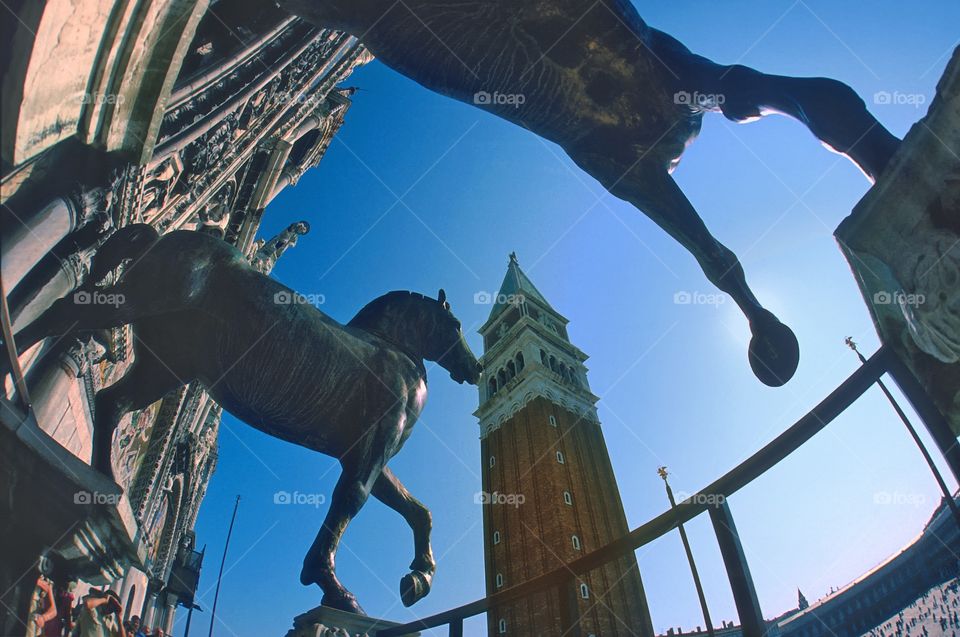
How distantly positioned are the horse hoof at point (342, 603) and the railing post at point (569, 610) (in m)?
0.94

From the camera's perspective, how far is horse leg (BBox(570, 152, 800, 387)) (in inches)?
86.0

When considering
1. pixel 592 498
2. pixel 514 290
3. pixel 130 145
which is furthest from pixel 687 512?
pixel 514 290

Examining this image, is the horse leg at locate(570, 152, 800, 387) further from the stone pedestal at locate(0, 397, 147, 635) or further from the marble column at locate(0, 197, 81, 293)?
the stone pedestal at locate(0, 397, 147, 635)

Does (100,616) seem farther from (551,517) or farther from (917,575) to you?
(551,517)

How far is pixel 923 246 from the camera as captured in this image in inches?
49.3

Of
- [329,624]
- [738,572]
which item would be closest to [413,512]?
[329,624]

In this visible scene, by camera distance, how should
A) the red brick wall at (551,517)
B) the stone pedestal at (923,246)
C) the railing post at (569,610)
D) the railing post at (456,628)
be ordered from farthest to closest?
1. the red brick wall at (551,517)
2. the railing post at (456,628)
3. the railing post at (569,610)
4. the stone pedestal at (923,246)

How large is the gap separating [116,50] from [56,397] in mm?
2210

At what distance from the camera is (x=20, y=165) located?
1903 millimetres

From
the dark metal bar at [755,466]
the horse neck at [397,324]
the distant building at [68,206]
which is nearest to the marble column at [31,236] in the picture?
the distant building at [68,206]

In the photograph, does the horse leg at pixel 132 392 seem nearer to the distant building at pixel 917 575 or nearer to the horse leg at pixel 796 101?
the distant building at pixel 917 575

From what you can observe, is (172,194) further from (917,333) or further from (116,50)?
(917,333)

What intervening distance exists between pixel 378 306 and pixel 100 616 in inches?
96.3

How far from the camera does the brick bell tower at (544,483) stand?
102 feet
